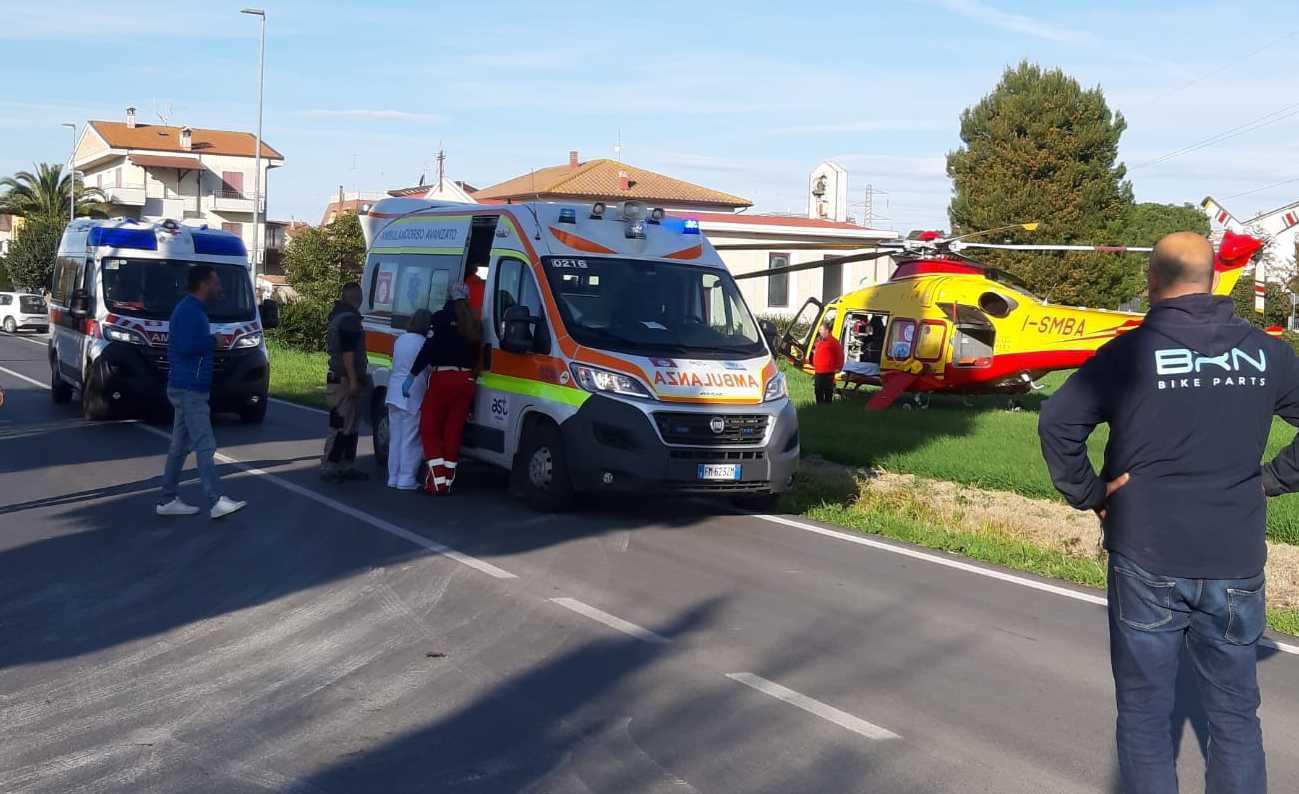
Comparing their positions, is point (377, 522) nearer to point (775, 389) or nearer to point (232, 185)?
point (775, 389)

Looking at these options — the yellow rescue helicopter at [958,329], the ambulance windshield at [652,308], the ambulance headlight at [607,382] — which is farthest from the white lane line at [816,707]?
the yellow rescue helicopter at [958,329]

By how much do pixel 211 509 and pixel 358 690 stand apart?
536 centimetres

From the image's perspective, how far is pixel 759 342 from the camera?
12.6m

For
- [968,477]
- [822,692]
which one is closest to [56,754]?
[822,692]

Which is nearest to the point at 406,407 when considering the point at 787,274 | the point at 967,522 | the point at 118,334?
the point at 967,522

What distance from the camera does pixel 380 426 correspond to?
14727 millimetres

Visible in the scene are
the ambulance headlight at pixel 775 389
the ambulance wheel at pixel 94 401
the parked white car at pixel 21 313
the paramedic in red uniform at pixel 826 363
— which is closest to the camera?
the ambulance headlight at pixel 775 389

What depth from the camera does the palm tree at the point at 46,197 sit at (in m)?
78.4

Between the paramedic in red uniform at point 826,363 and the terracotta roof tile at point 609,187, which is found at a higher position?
the terracotta roof tile at point 609,187

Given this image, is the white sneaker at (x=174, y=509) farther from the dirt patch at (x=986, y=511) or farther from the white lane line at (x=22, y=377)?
the white lane line at (x=22, y=377)

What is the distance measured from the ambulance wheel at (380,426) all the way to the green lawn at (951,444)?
16.8 ft

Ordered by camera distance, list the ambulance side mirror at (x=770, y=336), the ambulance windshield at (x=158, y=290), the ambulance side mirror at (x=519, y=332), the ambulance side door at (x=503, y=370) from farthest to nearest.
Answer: the ambulance windshield at (x=158, y=290) < the ambulance side mirror at (x=770, y=336) < the ambulance side door at (x=503, y=370) < the ambulance side mirror at (x=519, y=332)

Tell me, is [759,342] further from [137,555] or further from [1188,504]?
[1188,504]

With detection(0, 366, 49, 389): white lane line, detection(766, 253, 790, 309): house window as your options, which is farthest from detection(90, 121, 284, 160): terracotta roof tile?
detection(0, 366, 49, 389): white lane line
